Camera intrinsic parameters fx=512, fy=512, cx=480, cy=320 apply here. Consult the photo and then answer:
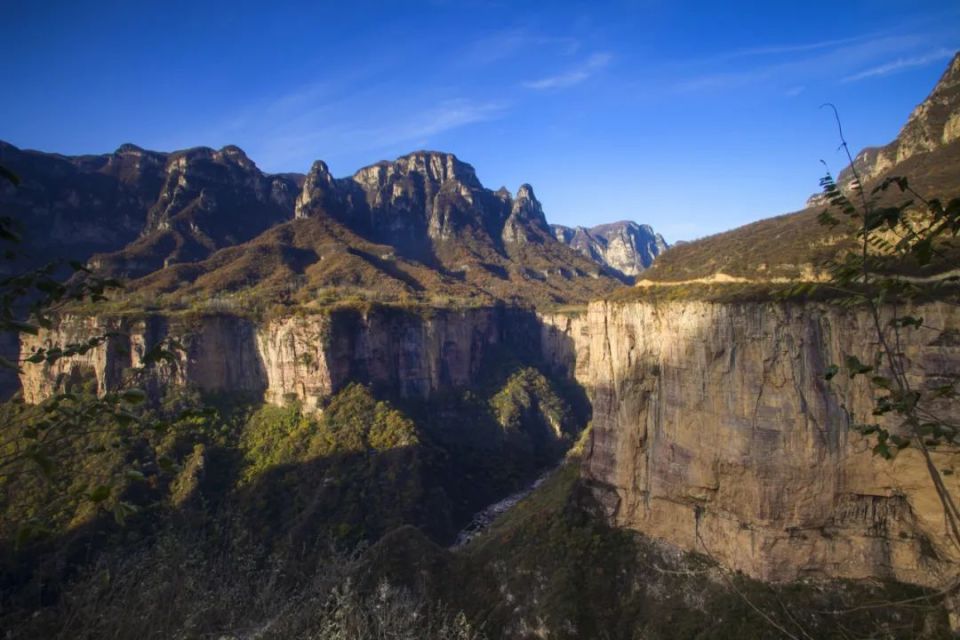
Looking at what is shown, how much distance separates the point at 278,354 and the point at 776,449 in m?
46.7

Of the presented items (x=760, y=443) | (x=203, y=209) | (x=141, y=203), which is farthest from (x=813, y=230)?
(x=141, y=203)

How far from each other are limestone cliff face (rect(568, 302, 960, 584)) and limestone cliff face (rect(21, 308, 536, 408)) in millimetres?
35713

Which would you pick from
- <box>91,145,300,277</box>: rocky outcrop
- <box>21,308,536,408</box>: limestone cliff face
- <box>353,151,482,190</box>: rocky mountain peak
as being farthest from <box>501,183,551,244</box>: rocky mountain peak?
Answer: <box>21,308,536,408</box>: limestone cliff face

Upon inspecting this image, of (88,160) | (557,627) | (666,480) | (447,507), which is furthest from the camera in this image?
(88,160)

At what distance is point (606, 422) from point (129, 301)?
179 feet

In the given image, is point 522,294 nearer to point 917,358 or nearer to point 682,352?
point 682,352

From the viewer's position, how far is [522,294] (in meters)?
99.9

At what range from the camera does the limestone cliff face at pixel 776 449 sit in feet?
69.1

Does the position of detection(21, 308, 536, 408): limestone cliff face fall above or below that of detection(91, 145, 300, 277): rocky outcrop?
below

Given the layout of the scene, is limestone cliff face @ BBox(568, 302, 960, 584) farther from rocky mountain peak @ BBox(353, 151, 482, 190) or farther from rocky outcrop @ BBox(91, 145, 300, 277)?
rocky mountain peak @ BBox(353, 151, 482, 190)

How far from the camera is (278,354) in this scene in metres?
54.3

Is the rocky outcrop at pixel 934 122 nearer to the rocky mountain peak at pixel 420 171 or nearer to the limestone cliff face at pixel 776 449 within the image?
the limestone cliff face at pixel 776 449

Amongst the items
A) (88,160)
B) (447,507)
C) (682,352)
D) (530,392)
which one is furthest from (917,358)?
(88,160)

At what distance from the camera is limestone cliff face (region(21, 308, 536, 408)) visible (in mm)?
48594
